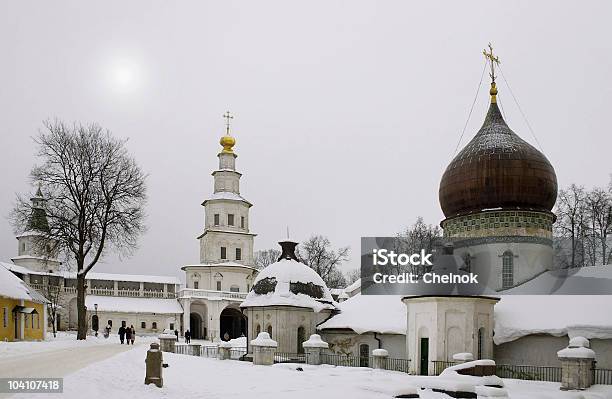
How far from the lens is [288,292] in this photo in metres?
36.4

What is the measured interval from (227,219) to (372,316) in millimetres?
30957

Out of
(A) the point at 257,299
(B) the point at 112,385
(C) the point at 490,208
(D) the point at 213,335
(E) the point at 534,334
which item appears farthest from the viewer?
(D) the point at 213,335

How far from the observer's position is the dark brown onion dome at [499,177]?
106ft

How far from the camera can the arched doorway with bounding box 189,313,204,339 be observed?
62.1 m

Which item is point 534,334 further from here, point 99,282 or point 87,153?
point 99,282

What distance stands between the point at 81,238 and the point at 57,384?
20.8 m

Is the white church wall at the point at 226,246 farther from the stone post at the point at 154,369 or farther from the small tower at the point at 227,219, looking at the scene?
the stone post at the point at 154,369

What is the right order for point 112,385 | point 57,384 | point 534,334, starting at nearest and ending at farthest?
1. point 57,384
2. point 112,385
3. point 534,334

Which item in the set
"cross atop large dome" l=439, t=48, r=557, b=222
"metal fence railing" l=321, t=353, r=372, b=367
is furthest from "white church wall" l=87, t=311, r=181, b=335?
"cross atop large dome" l=439, t=48, r=557, b=222

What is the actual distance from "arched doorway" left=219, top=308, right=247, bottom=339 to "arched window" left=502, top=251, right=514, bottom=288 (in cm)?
3538

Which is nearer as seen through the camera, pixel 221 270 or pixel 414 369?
pixel 414 369

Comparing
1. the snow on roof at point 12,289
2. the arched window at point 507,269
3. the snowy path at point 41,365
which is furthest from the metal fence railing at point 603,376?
the snow on roof at point 12,289

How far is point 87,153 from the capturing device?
34.0 metres

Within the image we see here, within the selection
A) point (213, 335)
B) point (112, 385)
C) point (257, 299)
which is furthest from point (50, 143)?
point (213, 335)
